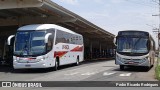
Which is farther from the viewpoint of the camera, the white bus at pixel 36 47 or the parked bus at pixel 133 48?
the parked bus at pixel 133 48

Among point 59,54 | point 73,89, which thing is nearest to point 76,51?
point 59,54

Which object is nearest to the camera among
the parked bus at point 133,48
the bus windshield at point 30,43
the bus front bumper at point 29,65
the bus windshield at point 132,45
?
the bus front bumper at point 29,65

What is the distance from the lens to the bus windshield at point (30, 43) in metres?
26.7

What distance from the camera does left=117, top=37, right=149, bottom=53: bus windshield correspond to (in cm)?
2844

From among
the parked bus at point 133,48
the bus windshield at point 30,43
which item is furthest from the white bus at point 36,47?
the parked bus at point 133,48

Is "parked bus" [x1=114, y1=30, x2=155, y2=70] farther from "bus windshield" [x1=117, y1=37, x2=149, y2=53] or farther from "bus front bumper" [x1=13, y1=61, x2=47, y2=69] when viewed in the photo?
"bus front bumper" [x1=13, y1=61, x2=47, y2=69]

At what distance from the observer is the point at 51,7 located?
3475 cm

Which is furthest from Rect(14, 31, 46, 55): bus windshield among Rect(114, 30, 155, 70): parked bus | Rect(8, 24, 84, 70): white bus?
Rect(114, 30, 155, 70): parked bus

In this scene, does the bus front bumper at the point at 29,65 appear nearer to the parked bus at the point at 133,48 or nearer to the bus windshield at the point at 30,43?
the bus windshield at the point at 30,43

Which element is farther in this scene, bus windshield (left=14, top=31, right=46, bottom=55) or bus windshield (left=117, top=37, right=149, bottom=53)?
bus windshield (left=117, top=37, right=149, bottom=53)

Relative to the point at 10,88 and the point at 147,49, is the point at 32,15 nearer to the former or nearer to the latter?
the point at 147,49

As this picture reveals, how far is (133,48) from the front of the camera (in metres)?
28.5

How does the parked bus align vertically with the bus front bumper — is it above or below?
above

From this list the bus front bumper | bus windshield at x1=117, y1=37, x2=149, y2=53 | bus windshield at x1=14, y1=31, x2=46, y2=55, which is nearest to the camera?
the bus front bumper
